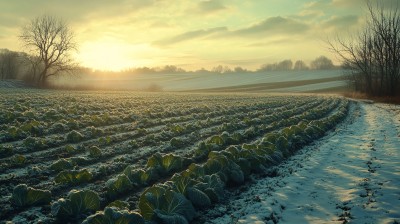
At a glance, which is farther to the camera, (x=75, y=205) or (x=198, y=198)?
(x=198, y=198)

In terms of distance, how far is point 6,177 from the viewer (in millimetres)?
7602

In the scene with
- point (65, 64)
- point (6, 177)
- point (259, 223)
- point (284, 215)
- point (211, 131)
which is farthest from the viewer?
point (65, 64)

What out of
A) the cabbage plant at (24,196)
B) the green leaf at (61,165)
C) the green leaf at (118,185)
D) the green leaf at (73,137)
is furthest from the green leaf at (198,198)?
the green leaf at (73,137)

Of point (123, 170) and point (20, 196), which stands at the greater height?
point (20, 196)

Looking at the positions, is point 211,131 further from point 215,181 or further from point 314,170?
point 215,181

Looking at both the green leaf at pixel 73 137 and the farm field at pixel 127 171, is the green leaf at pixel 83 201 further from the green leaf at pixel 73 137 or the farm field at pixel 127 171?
the green leaf at pixel 73 137

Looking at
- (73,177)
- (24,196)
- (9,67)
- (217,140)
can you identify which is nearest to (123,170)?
(73,177)

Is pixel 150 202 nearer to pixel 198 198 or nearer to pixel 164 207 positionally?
pixel 164 207

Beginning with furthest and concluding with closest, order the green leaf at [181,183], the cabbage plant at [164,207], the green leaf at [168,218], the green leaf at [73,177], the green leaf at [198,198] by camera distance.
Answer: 1. the green leaf at [73,177]
2. the green leaf at [181,183]
3. the green leaf at [198,198]
4. the cabbage plant at [164,207]
5. the green leaf at [168,218]

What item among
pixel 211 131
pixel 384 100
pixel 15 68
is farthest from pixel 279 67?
pixel 211 131

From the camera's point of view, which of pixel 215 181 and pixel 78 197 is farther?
pixel 215 181

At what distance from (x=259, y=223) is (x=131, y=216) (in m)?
2.18

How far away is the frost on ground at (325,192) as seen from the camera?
19.7 ft

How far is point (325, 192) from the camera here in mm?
7336
